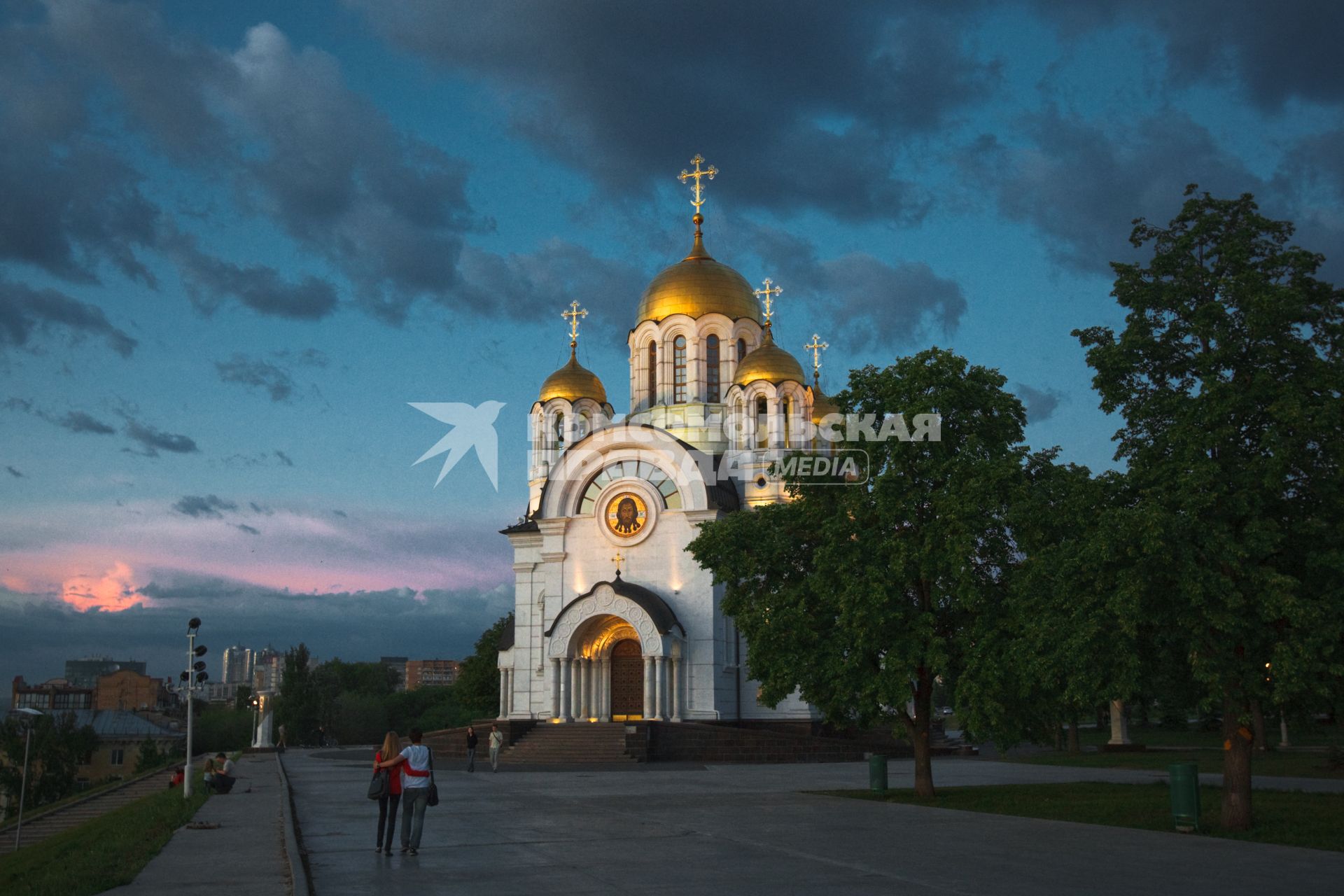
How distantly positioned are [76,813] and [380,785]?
26.3 meters

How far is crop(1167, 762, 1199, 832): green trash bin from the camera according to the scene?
564 inches

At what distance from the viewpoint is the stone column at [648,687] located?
37.5 meters

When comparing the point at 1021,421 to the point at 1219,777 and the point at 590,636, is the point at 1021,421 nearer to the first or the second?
the point at 1219,777

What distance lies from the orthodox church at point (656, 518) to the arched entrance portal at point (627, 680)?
52mm

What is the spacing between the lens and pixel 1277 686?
13109 millimetres

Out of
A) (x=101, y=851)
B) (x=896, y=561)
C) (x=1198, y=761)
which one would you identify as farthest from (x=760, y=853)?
(x=1198, y=761)

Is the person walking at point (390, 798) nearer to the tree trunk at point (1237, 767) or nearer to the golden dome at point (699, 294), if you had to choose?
the tree trunk at point (1237, 767)


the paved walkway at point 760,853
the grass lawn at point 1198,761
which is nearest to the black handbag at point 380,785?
the paved walkway at point 760,853

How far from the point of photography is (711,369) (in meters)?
46.6

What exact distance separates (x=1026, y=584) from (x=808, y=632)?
480 cm

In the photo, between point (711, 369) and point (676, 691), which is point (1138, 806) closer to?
point (676, 691)

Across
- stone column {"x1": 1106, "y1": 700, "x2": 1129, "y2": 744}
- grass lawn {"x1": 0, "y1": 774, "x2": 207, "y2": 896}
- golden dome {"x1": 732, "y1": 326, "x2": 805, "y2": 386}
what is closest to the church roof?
golden dome {"x1": 732, "y1": 326, "x2": 805, "y2": 386}

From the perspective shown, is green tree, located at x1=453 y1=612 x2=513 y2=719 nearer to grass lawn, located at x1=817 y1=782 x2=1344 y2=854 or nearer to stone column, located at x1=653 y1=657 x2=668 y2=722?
stone column, located at x1=653 y1=657 x2=668 y2=722

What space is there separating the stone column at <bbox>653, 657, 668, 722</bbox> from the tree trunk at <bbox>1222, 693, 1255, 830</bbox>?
23.9m
